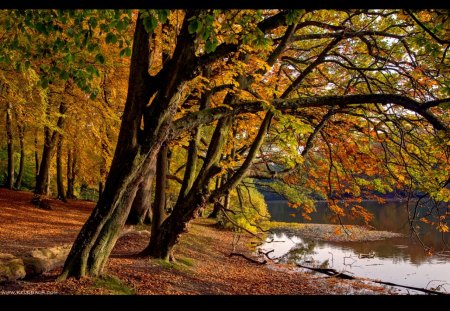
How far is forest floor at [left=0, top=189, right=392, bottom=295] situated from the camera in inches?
254

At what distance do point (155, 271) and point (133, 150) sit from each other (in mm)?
3863

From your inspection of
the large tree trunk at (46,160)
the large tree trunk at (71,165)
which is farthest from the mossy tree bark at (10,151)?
the large tree trunk at (71,165)

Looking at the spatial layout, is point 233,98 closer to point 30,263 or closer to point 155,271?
point 155,271

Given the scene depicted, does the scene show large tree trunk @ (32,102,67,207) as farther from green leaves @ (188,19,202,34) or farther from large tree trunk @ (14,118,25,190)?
green leaves @ (188,19,202,34)

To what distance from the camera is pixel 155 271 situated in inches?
349

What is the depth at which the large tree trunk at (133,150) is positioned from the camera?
6.21 m

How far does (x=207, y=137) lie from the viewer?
73.8 ft

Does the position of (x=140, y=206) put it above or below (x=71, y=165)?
below

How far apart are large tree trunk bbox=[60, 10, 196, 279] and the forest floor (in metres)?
0.47

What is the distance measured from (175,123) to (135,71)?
118 centimetres

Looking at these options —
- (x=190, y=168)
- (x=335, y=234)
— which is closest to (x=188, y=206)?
(x=190, y=168)

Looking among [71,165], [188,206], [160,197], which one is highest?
[71,165]
